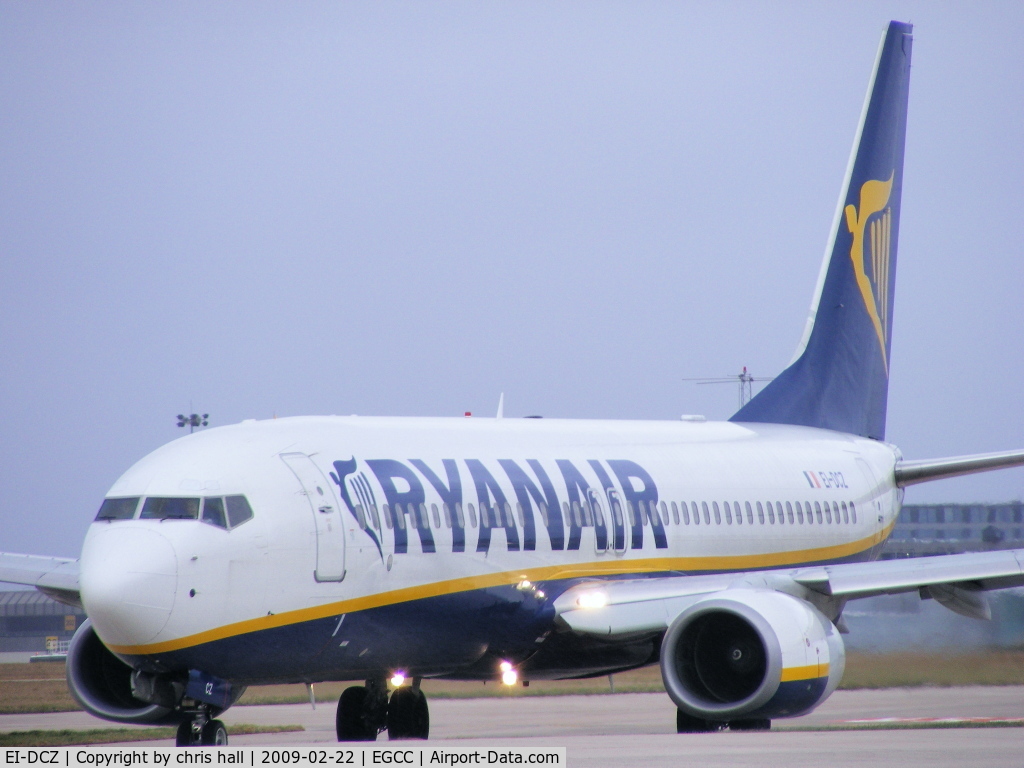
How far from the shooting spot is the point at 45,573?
65.2ft

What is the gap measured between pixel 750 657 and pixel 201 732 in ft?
20.4

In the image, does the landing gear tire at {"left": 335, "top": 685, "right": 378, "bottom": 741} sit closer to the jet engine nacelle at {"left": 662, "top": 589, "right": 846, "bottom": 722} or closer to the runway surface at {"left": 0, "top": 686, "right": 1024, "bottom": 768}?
the runway surface at {"left": 0, "top": 686, "right": 1024, "bottom": 768}

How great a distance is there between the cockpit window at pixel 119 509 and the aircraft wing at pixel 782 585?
5.73 metres

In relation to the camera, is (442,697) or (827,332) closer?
(827,332)

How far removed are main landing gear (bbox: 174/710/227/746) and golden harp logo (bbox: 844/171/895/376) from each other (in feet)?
52.8

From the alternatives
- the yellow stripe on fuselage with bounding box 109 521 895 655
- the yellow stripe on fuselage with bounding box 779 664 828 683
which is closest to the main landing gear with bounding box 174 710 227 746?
the yellow stripe on fuselage with bounding box 109 521 895 655

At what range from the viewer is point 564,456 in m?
21.0

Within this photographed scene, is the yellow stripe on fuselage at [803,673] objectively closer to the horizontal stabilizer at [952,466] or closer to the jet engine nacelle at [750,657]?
the jet engine nacelle at [750,657]

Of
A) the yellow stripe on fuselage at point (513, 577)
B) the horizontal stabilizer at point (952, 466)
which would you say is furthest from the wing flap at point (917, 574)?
the horizontal stabilizer at point (952, 466)

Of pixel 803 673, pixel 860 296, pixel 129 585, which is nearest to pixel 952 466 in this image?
pixel 860 296

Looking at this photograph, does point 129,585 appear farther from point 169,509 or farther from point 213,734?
point 213,734

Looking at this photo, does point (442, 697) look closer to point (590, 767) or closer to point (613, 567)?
point (613, 567)

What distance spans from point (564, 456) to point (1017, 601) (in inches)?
468

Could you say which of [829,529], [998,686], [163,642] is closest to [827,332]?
[829,529]
